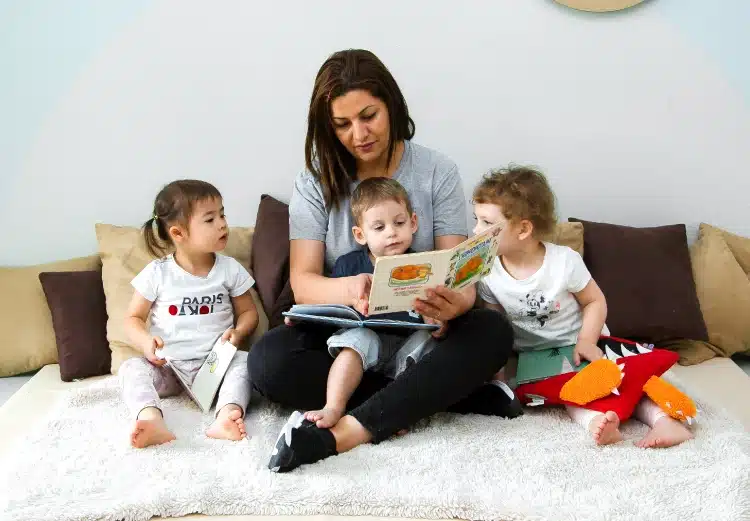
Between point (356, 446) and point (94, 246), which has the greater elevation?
point (94, 246)

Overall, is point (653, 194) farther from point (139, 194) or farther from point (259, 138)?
point (139, 194)

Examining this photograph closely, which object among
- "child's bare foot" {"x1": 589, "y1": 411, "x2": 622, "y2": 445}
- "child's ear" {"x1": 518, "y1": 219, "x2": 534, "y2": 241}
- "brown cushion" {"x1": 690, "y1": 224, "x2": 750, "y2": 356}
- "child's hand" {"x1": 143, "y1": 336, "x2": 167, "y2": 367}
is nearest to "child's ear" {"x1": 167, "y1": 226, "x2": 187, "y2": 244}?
"child's hand" {"x1": 143, "y1": 336, "x2": 167, "y2": 367}

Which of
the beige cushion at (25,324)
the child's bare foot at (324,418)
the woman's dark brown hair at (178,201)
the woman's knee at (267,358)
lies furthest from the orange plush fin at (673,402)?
the beige cushion at (25,324)

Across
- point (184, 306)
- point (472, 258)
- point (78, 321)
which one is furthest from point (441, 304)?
point (78, 321)

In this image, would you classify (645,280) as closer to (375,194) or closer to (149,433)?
(375,194)

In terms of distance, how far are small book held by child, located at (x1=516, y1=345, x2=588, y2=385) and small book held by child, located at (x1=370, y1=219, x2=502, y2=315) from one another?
382 mm

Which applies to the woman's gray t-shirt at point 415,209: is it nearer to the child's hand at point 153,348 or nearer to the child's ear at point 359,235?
the child's ear at point 359,235

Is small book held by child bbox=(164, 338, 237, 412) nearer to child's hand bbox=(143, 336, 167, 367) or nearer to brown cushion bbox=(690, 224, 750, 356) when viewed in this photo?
child's hand bbox=(143, 336, 167, 367)

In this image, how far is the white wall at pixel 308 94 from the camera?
268 centimetres

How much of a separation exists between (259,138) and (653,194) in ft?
4.57

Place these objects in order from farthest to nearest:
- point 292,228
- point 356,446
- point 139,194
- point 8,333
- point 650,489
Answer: point 139,194
point 8,333
point 292,228
point 356,446
point 650,489

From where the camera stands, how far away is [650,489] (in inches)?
61.5

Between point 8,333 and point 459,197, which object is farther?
point 8,333

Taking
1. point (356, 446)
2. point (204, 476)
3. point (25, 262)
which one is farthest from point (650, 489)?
point (25, 262)
